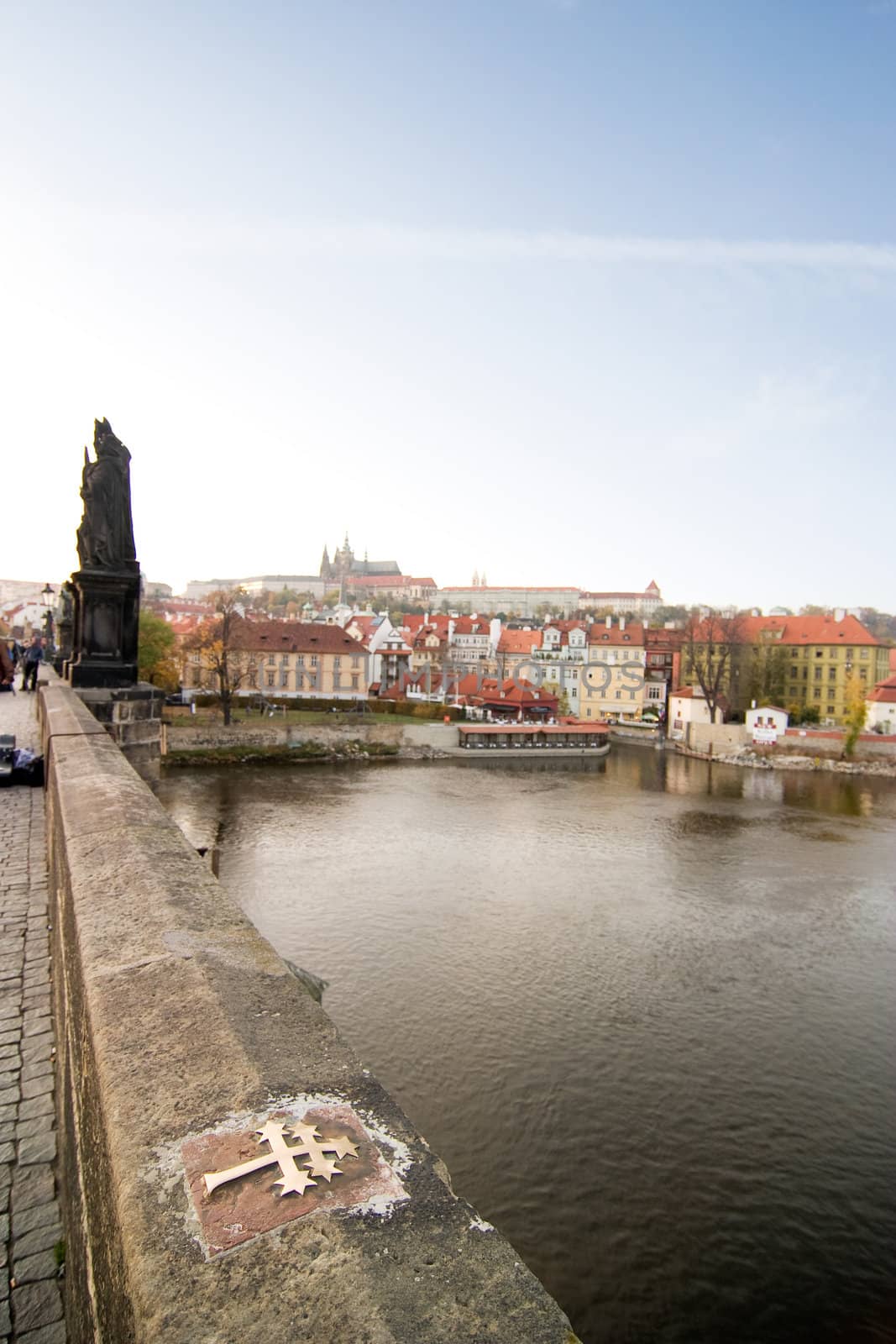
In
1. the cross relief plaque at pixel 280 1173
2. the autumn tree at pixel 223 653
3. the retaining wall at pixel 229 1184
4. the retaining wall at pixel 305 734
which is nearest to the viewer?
the retaining wall at pixel 229 1184

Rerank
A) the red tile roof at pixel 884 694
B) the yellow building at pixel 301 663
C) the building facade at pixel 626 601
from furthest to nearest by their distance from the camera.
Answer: the building facade at pixel 626 601
the yellow building at pixel 301 663
the red tile roof at pixel 884 694

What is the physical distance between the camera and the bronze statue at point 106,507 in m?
11.2

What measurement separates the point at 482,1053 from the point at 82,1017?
32.4 feet

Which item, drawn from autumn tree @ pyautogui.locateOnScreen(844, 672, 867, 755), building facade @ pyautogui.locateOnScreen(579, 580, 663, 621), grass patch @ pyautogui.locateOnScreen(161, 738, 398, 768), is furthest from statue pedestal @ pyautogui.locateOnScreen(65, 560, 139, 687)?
building facade @ pyautogui.locateOnScreen(579, 580, 663, 621)

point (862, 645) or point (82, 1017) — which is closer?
point (82, 1017)

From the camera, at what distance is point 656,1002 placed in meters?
13.2

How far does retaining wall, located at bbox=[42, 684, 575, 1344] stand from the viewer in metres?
1.33

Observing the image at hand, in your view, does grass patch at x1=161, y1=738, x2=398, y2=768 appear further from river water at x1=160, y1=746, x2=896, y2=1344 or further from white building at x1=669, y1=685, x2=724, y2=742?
white building at x1=669, y1=685, x2=724, y2=742

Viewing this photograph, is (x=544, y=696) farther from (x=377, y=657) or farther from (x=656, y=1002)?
(x=656, y=1002)

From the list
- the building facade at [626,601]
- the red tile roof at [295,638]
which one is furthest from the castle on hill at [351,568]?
the red tile roof at [295,638]

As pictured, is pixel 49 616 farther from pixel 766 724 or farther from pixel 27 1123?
pixel 766 724

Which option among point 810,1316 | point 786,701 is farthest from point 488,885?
point 786,701

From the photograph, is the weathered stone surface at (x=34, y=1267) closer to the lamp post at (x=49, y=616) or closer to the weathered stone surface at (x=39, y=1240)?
the weathered stone surface at (x=39, y=1240)

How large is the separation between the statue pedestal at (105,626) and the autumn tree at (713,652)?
135 ft
